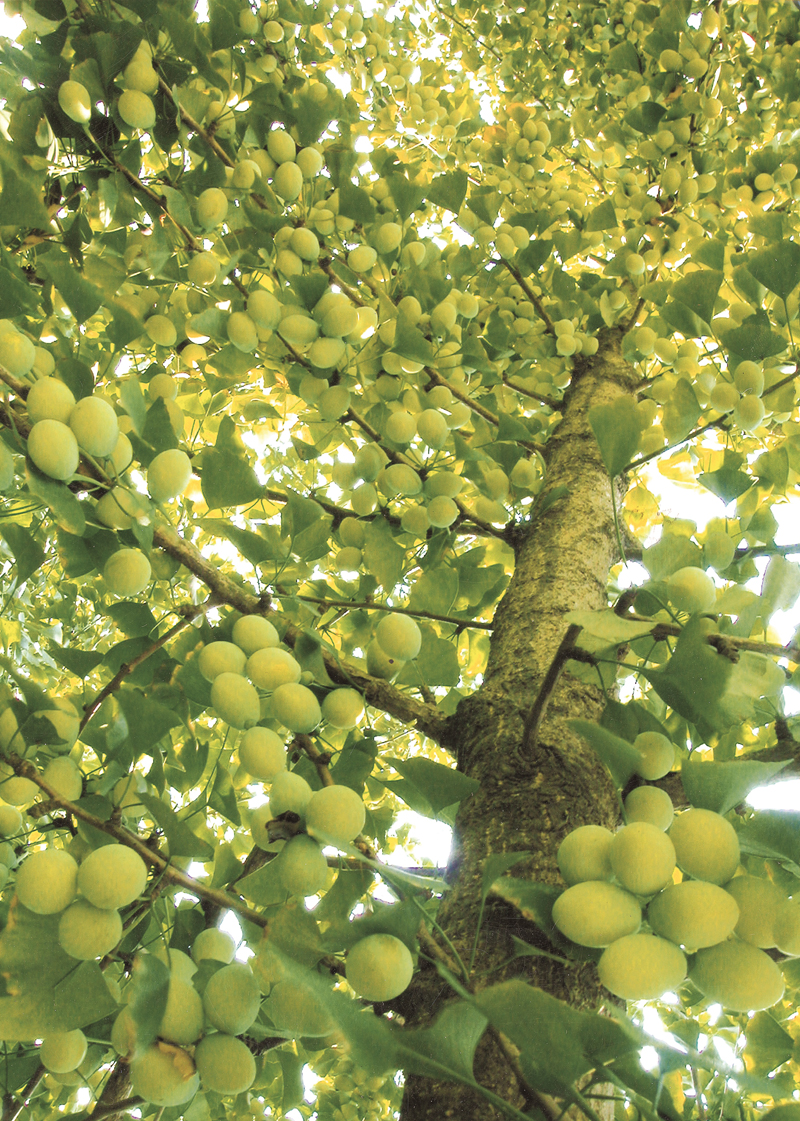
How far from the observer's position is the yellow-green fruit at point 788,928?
1.45 ft

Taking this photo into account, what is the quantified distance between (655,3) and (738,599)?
203cm

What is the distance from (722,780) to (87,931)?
0.43 metres

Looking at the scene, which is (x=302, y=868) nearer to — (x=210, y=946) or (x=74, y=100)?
(x=210, y=946)

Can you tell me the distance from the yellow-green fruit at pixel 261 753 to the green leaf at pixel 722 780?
0.30 m

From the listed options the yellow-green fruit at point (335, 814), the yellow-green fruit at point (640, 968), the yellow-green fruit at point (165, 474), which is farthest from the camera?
the yellow-green fruit at point (165, 474)

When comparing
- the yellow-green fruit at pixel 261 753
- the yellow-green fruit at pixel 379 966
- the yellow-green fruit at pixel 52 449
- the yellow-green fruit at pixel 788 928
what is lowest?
the yellow-green fruit at pixel 379 966

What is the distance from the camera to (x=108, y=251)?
91 centimetres

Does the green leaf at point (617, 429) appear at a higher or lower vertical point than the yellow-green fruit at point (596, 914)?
higher

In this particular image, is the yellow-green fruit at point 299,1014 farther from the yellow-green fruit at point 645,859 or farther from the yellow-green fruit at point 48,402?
the yellow-green fruit at point 48,402

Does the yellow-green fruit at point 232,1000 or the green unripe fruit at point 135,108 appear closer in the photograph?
the yellow-green fruit at point 232,1000

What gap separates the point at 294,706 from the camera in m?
0.61

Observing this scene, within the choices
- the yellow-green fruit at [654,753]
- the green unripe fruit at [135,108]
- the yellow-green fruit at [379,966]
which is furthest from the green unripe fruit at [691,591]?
the green unripe fruit at [135,108]

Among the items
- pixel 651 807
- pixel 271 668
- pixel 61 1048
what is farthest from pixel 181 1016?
pixel 651 807

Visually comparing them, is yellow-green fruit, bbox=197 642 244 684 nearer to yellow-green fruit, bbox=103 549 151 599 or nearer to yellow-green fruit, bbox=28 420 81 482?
yellow-green fruit, bbox=103 549 151 599
